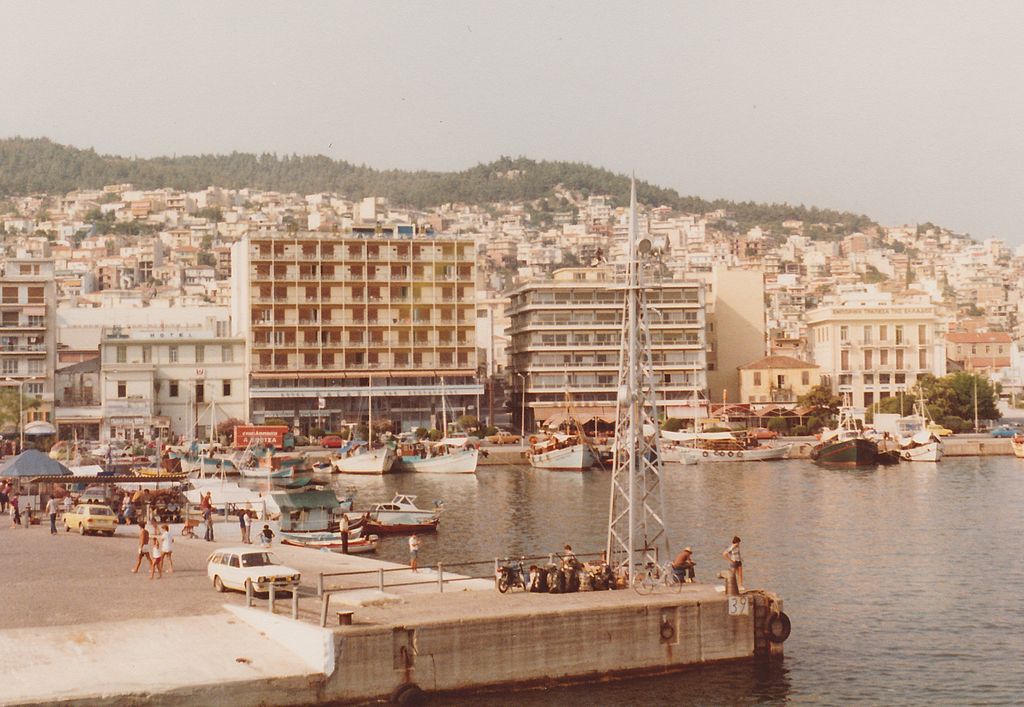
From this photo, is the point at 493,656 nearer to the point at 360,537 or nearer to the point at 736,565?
the point at 736,565

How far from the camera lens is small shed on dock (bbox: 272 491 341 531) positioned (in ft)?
183

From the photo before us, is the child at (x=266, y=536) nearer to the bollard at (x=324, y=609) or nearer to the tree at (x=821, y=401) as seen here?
the bollard at (x=324, y=609)

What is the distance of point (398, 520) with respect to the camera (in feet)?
197

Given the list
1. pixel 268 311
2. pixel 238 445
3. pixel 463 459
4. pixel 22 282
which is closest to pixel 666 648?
pixel 463 459

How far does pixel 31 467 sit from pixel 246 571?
2550cm

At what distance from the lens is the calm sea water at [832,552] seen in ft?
99.2

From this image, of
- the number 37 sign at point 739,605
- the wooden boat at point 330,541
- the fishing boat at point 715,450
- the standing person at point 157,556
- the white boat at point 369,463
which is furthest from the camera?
the fishing boat at point 715,450

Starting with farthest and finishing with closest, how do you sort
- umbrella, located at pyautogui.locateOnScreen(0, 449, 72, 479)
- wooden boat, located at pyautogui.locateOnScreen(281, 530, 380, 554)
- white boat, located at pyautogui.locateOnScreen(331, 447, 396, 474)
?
1. white boat, located at pyautogui.locateOnScreen(331, 447, 396, 474)
2. umbrella, located at pyautogui.locateOnScreen(0, 449, 72, 479)
3. wooden boat, located at pyautogui.locateOnScreen(281, 530, 380, 554)

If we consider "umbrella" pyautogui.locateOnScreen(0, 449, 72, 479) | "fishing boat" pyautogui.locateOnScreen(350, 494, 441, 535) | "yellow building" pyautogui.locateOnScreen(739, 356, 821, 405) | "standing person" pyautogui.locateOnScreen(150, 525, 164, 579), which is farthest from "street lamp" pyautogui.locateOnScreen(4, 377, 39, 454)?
"yellow building" pyautogui.locateOnScreen(739, 356, 821, 405)

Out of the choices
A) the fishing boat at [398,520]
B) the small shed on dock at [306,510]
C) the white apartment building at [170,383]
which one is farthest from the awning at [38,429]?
the small shed on dock at [306,510]

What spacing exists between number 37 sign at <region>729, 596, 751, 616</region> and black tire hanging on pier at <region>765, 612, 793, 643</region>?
91 cm

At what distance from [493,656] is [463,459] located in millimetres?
68378

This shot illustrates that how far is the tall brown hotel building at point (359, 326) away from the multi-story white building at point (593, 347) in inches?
288

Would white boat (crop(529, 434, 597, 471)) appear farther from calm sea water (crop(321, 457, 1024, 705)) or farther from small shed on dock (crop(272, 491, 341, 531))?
small shed on dock (crop(272, 491, 341, 531))
